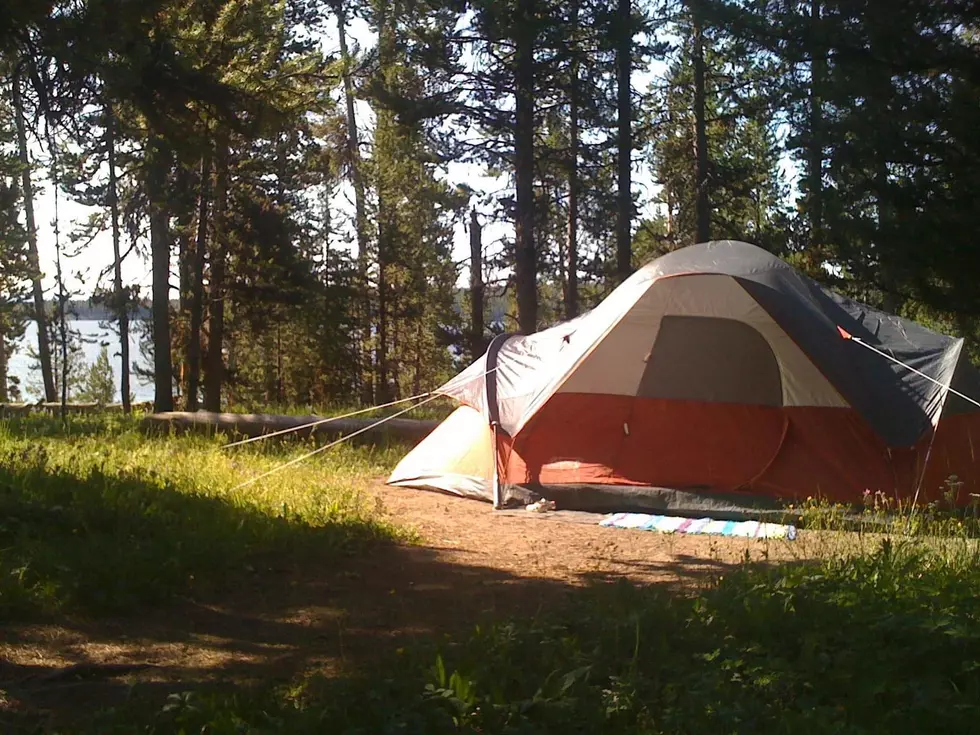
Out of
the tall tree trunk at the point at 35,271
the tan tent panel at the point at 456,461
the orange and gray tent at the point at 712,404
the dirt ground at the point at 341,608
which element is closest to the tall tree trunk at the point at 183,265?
the tall tree trunk at the point at 35,271

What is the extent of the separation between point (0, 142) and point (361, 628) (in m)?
21.6

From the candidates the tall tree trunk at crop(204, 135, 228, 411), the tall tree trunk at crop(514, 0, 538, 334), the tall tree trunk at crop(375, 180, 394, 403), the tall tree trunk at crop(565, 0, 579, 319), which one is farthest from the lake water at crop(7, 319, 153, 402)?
the tall tree trunk at crop(514, 0, 538, 334)

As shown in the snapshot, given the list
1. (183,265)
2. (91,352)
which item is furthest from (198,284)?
(91,352)

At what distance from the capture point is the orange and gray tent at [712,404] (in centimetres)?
765

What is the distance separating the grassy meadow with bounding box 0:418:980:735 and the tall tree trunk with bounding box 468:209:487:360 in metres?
14.2

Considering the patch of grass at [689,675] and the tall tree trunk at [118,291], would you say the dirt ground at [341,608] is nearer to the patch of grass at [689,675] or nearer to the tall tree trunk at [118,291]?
the patch of grass at [689,675]

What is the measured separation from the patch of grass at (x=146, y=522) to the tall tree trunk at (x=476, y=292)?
1213 cm

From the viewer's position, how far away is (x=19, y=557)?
198 inches

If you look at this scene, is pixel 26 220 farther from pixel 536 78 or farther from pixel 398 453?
pixel 398 453

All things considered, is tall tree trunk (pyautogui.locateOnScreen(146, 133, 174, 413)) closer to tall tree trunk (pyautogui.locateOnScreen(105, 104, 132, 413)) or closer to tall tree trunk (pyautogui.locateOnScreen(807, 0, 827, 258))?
tall tree trunk (pyautogui.locateOnScreen(105, 104, 132, 413))

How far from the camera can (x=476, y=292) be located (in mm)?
21562

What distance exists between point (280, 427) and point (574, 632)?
24.1ft

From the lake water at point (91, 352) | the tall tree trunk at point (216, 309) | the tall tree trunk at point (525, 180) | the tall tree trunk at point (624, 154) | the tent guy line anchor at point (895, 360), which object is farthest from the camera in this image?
the lake water at point (91, 352)

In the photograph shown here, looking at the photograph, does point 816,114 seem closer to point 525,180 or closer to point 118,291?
point 525,180
